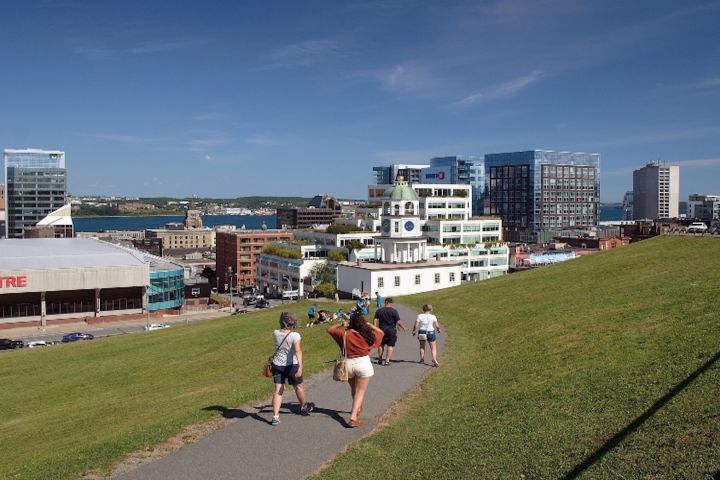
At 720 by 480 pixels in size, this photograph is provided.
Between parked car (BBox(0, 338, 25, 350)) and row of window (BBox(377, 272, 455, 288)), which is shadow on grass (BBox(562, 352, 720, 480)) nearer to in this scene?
row of window (BBox(377, 272, 455, 288))

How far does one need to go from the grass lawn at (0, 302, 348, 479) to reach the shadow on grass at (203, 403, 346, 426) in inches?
12.6

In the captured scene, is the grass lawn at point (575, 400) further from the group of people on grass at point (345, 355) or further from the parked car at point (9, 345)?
the parked car at point (9, 345)

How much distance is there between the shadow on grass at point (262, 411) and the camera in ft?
45.4

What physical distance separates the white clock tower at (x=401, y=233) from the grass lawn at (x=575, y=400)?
35.3 meters

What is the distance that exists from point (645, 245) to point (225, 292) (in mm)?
109605

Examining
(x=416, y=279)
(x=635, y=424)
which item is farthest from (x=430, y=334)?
(x=416, y=279)

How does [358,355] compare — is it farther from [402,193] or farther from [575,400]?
[402,193]

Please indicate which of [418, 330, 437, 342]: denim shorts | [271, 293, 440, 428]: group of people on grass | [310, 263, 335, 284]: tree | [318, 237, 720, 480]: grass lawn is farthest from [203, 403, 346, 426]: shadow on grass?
[310, 263, 335, 284]: tree

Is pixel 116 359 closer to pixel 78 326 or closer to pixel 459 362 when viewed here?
pixel 459 362

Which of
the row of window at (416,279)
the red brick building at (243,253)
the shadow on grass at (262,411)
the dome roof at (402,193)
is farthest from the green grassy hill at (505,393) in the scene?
the red brick building at (243,253)

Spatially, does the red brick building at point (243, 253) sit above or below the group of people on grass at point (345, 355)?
below

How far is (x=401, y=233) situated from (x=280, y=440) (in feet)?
159

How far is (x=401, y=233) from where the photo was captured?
60.4m

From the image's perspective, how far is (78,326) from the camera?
256 ft
